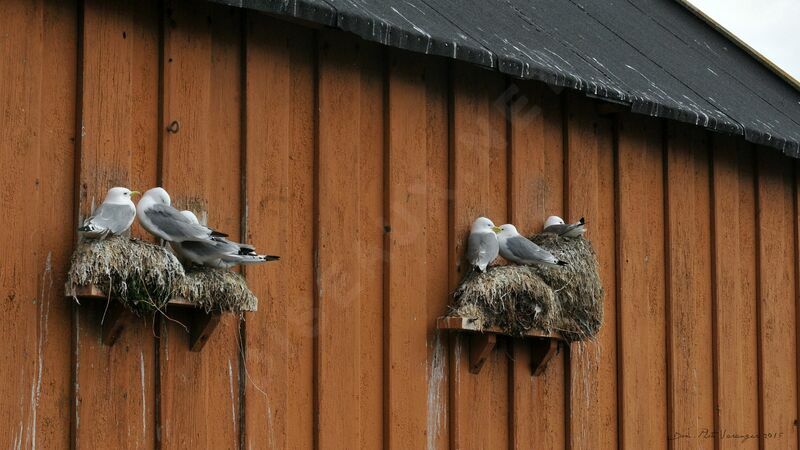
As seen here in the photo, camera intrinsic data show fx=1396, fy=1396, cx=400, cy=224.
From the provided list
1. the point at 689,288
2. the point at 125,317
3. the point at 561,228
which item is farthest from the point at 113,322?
the point at 689,288

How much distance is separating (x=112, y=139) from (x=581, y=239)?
325 cm

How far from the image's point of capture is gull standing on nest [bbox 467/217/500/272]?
7.64 metres

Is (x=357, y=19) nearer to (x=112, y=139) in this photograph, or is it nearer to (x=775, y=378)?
(x=112, y=139)

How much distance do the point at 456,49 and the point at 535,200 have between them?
5.18ft

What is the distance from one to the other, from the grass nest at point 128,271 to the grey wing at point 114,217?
7 cm

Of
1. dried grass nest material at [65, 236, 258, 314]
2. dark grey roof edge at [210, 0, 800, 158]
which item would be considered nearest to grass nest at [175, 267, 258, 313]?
dried grass nest material at [65, 236, 258, 314]

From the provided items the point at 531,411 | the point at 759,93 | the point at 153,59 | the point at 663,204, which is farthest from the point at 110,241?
the point at 759,93

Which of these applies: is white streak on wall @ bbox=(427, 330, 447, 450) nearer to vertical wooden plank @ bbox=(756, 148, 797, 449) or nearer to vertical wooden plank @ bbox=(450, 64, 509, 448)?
vertical wooden plank @ bbox=(450, 64, 509, 448)

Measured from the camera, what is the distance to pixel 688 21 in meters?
11.9

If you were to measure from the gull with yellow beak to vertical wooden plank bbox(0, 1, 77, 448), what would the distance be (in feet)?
0.65

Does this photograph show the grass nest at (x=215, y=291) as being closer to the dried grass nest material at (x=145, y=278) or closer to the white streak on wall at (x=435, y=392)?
the dried grass nest material at (x=145, y=278)

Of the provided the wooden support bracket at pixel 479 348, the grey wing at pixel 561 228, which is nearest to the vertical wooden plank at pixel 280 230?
the wooden support bracket at pixel 479 348

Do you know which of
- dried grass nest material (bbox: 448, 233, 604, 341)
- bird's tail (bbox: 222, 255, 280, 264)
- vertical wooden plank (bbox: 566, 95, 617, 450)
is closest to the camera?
bird's tail (bbox: 222, 255, 280, 264)

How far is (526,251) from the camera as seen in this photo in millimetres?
7820
